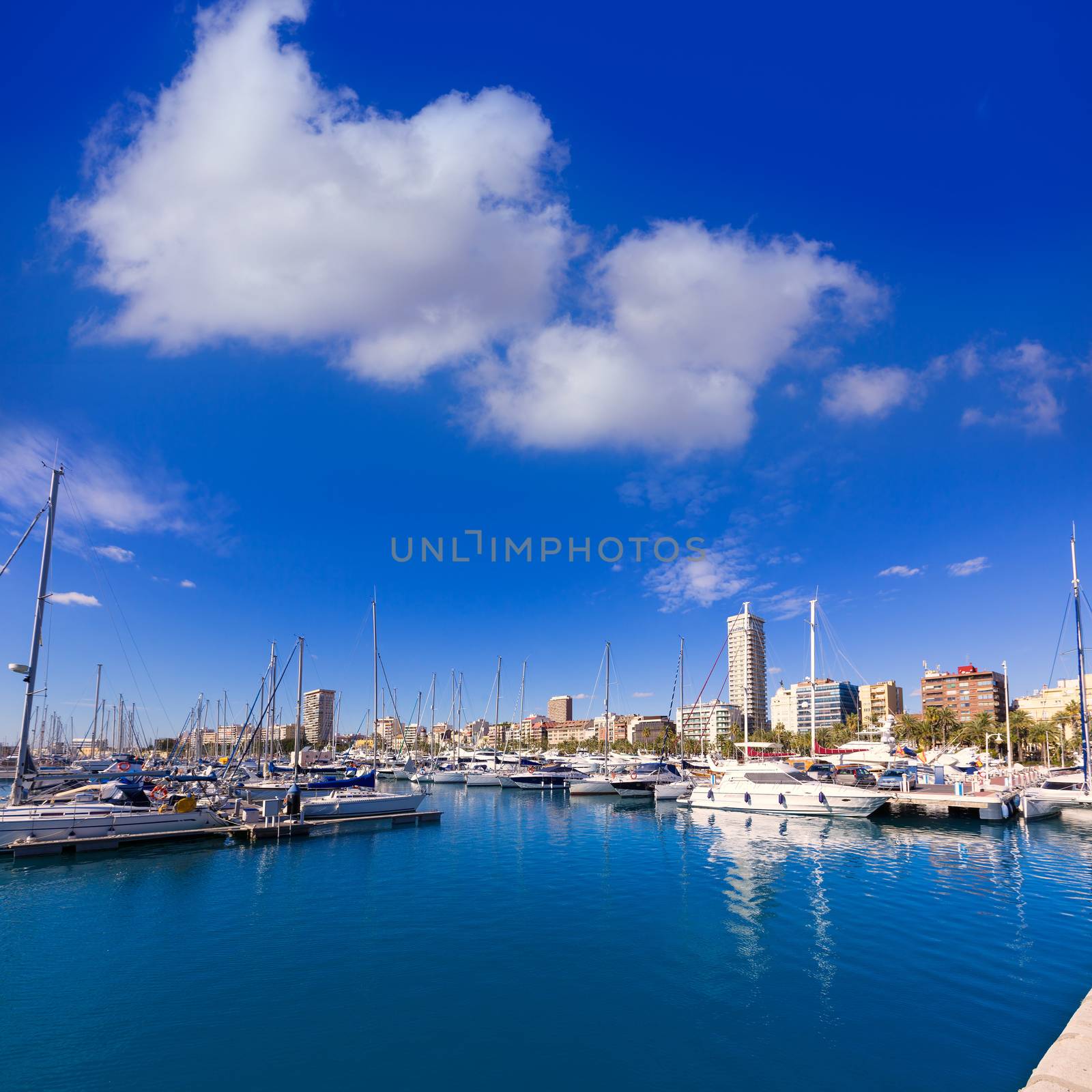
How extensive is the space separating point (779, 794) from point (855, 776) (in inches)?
933

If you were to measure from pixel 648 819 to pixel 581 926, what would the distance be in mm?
32952

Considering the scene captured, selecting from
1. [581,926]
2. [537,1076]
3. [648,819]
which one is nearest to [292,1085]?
[537,1076]

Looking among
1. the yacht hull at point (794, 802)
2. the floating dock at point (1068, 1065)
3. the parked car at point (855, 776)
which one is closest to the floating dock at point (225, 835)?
the yacht hull at point (794, 802)

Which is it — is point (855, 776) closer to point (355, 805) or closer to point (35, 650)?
point (355, 805)

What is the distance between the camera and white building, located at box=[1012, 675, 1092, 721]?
174000 millimetres

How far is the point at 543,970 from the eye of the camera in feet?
64.0

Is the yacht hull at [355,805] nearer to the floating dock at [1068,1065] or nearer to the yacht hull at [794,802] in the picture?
the yacht hull at [794,802]

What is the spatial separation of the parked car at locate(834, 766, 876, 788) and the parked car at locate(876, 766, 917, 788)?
95cm

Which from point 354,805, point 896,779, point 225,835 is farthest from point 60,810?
point 896,779

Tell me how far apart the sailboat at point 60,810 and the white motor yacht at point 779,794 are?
38.4 meters

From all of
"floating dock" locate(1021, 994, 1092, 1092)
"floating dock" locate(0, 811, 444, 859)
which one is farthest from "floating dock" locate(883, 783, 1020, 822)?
"floating dock" locate(1021, 994, 1092, 1092)

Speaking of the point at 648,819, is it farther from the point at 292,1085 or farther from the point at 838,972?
the point at 292,1085

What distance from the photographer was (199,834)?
41.2m

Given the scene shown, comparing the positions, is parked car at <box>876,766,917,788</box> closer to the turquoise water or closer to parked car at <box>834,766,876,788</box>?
parked car at <box>834,766,876,788</box>
